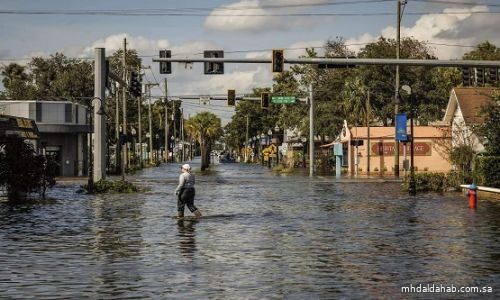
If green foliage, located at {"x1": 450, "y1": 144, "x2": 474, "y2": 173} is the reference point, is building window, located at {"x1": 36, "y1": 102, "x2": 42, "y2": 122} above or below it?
above

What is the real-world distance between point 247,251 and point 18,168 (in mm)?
20095

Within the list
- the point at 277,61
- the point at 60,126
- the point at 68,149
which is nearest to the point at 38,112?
the point at 60,126

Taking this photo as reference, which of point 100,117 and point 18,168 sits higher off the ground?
point 100,117

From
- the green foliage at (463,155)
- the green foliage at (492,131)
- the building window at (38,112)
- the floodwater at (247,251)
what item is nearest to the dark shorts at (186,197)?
the floodwater at (247,251)

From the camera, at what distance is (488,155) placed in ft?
127

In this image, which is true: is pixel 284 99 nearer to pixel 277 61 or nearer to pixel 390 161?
pixel 390 161

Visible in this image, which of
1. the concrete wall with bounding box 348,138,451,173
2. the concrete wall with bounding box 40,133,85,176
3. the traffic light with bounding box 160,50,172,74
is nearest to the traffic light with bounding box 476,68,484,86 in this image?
the traffic light with bounding box 160,50,172,74

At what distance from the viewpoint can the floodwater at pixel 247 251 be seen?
11.9 meters

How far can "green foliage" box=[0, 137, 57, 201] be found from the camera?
34.0m

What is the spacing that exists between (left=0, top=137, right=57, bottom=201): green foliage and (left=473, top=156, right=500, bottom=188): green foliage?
19.6 meters

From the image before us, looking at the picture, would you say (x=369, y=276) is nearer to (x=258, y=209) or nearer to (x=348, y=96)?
(x=258, y=209)

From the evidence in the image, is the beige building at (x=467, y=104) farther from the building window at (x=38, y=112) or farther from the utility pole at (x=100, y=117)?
the building window at (x=38, y=112)

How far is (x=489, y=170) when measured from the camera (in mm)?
37906

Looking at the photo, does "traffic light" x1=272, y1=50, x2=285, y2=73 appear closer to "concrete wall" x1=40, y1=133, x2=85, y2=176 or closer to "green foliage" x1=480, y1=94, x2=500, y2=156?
"green foliage" x1=480, y1=94, x2=500, y2=156
